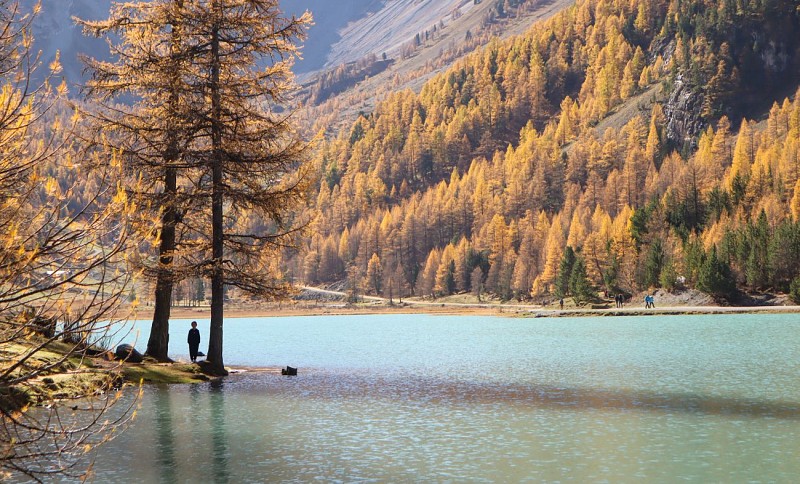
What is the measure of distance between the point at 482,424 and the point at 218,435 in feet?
22.8

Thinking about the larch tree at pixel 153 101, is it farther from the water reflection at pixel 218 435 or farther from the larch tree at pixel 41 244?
the larch tree at pixel 41 244

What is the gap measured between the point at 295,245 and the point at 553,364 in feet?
47.7

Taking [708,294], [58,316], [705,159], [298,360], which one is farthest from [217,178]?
[705,159]

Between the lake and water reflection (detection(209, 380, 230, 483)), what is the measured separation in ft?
0.17

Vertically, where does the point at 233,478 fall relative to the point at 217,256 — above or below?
below

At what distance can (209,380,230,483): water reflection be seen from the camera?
16.7m

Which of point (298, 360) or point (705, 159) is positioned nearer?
point (298, 360)

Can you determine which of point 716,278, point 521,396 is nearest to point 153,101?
point 521,396

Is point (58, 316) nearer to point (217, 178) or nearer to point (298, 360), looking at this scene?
point (217, 178)

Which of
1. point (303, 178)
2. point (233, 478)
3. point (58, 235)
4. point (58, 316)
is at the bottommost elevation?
point (233, 478)

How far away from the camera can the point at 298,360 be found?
45250 millimetres

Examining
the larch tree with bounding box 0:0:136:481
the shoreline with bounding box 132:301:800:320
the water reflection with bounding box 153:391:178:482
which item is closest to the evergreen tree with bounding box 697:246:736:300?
the shoreline with bounding box 132:301:800:320

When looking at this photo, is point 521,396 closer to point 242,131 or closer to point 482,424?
point 482,424

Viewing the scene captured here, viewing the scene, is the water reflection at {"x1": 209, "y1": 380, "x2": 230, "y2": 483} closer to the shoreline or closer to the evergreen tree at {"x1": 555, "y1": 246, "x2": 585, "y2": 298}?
the shoreline
